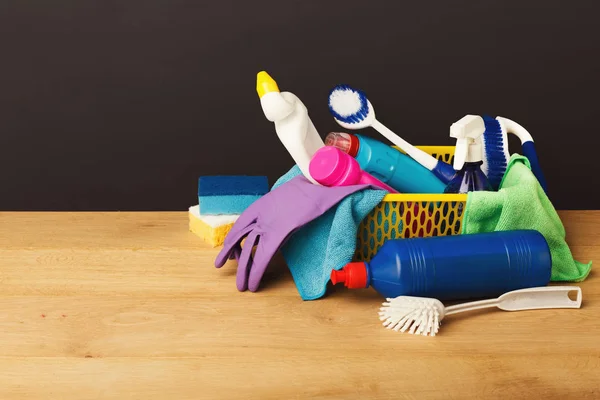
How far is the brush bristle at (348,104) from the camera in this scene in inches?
51.6

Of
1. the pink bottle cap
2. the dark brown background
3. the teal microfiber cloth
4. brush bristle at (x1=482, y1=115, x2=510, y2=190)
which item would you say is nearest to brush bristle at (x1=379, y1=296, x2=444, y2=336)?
the teal microfiber cloth

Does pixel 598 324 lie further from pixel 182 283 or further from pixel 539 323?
pixel 182 283

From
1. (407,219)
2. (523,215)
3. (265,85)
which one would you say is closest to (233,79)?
(265,85)

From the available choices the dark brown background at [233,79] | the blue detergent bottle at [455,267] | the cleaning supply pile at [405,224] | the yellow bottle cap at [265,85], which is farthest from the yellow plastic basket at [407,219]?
the dark brown background at [233,79]

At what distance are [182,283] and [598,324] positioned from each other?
0.62m

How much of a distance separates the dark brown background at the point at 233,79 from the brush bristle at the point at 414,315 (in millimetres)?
899

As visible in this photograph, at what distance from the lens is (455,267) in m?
1.06

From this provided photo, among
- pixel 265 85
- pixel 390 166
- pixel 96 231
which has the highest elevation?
pixel 265 85

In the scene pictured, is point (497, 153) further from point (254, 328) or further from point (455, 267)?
point (254, 328)

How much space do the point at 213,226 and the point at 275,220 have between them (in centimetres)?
20

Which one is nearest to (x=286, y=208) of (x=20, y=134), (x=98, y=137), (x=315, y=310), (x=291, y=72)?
(x=315, y=310)

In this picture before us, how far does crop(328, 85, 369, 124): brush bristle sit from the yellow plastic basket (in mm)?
190

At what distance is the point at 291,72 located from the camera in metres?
1.83

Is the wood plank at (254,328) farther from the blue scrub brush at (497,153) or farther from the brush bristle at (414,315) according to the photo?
the blue scrub brush at (497,153)
